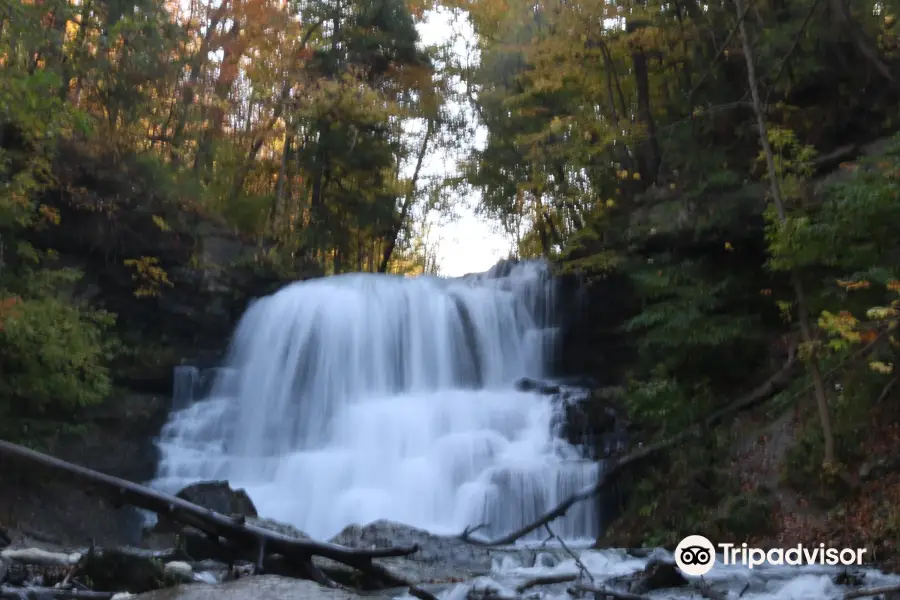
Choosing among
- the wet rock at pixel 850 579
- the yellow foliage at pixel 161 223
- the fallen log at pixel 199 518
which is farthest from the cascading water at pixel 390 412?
the fallen log at pixel 199 518

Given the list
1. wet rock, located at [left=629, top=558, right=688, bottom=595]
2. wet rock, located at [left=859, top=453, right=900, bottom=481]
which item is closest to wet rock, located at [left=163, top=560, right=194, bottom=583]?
wet rock, located at [left=629, top=558, right=688, bottom=595]

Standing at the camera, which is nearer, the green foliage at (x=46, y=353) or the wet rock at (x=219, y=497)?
the wet rock at (x=219, y=497)

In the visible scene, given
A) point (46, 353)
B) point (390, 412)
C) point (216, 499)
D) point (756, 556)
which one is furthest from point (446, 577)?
point (46, 353)

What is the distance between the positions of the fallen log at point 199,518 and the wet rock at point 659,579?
8.08 feet

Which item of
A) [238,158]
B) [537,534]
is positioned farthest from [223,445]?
[238,158]

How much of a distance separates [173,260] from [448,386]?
606 cm

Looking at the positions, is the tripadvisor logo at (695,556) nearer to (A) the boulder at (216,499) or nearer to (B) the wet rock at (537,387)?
(B) the wet rock at (537,387)

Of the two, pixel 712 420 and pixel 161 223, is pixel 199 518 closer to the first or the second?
pixel 712 420

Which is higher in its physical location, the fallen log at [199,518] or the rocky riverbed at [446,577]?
the fallen log at [199,518]

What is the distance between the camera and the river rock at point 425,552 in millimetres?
6887

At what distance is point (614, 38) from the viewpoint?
1462 centimetres

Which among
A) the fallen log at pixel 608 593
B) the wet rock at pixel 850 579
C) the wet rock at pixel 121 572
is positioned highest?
the wet rock at pixel 121 572

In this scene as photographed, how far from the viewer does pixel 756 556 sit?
8102 mm

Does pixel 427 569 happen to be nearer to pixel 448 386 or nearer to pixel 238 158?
pixel 448 386
